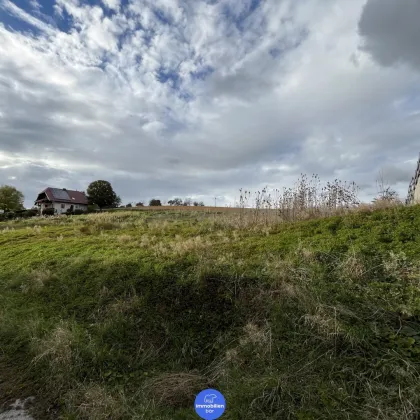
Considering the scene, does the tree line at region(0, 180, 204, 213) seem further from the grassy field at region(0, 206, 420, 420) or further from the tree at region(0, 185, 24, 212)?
the grassy field at region(0, 206, 420, 420)

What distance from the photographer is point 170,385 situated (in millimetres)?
3287

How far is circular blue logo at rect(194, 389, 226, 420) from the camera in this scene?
2.29 metres

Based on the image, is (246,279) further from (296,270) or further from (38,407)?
(38,407)

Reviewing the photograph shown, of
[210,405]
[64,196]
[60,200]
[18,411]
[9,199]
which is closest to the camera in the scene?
[210,405]

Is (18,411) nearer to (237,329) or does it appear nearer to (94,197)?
(237,329)

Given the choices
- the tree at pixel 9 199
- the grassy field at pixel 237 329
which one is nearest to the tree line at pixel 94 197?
the tree at pixel 9 199

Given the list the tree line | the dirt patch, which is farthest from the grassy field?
the tree line

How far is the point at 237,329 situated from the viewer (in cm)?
400

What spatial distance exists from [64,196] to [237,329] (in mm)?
59577

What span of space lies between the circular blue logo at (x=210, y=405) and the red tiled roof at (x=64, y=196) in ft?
193

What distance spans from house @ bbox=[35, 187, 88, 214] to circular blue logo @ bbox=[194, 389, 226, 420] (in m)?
56.7

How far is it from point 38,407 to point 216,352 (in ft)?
6.94

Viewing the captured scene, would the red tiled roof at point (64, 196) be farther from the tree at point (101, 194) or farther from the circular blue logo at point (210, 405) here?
the circular blue logo at point (210, 405)

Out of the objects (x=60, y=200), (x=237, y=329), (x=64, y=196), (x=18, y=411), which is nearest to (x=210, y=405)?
(x=237, y=329)
